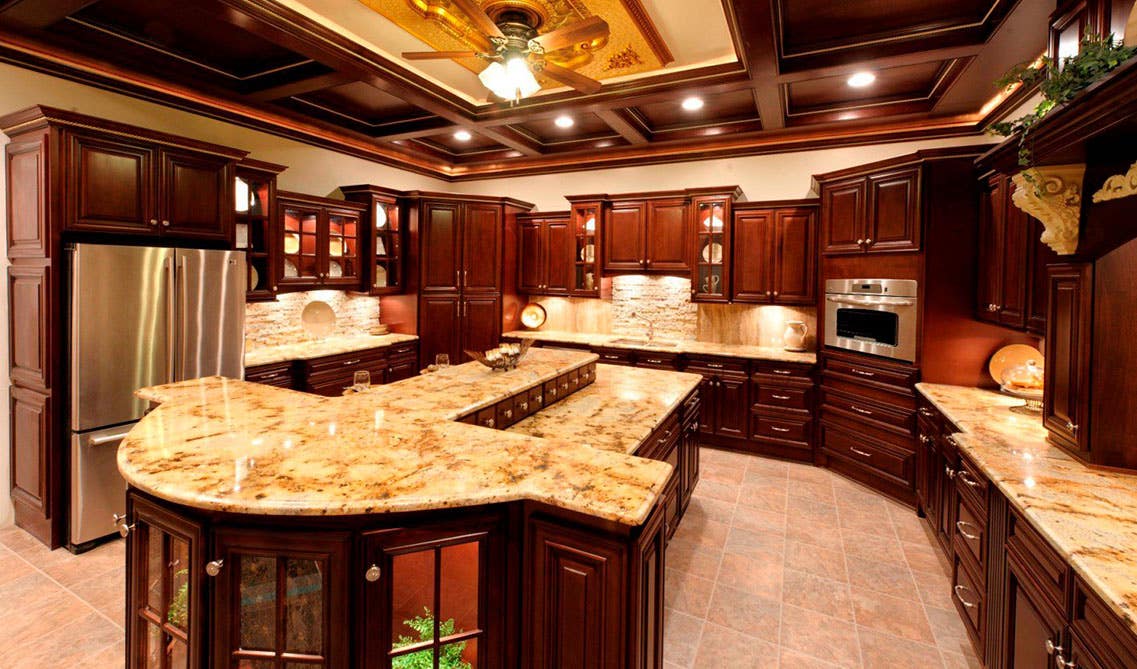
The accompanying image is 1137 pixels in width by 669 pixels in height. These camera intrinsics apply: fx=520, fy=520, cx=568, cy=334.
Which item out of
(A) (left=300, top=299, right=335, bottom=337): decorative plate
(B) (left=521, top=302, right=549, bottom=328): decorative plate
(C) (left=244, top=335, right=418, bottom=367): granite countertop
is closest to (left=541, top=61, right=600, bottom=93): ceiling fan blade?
(C) (left=244, top=335, right=418, bottom=367): granite countertop

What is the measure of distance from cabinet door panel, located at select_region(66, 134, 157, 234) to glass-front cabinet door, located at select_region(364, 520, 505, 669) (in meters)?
3.15

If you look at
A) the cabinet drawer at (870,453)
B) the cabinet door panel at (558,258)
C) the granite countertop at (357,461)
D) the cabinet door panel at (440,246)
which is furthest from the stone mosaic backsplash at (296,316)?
the cabinet drawer at (870,453)

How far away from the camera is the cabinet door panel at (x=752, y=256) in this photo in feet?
17.1

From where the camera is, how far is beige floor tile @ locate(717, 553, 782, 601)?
2.88 m

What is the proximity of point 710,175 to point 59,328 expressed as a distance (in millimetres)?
5540

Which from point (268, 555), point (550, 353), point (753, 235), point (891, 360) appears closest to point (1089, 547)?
point (268, 555)

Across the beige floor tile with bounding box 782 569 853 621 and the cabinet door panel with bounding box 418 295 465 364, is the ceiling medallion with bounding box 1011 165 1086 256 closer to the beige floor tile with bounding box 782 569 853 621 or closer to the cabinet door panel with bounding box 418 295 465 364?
the beige floor tile with bounding box 782 569 853 621

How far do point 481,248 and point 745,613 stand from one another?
4765mm

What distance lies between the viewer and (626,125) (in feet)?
16.8

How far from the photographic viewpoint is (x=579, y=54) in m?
3.64

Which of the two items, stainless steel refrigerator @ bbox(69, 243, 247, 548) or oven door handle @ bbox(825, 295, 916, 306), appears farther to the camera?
oven door handle @ bbox(825, 295, 916, 306)

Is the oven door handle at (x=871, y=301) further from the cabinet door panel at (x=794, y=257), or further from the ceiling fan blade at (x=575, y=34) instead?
the ceiling fan blade at (x=575, y=34)

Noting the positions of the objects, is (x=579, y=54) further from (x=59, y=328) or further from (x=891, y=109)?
(x=59, y=328)

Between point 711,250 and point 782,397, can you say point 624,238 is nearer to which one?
point 711,250
